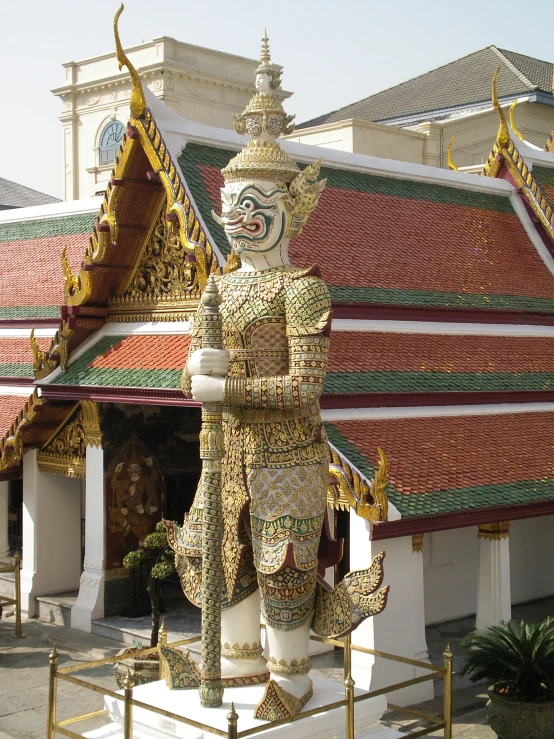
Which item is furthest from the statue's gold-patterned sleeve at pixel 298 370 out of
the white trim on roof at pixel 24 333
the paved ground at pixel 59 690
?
the white trim on roof at pixel 24 333

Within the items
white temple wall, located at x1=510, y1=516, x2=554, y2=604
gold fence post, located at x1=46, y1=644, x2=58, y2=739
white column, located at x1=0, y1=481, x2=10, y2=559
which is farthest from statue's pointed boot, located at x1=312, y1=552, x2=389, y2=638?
white column, located at x1=0, y1=481, x2=10, y2=559

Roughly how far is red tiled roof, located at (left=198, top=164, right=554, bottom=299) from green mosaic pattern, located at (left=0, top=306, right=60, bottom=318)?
14.1 feet

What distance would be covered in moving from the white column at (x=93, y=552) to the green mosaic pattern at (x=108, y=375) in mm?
1013

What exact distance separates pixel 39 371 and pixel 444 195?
19.4 ft

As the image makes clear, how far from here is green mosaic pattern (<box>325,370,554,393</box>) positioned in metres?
11.6

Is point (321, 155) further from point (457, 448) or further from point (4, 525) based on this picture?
point (4, 525)

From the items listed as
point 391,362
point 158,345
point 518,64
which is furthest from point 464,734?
point 518,64

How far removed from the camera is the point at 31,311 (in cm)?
1636

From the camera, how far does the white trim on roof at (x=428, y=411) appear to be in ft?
37.5

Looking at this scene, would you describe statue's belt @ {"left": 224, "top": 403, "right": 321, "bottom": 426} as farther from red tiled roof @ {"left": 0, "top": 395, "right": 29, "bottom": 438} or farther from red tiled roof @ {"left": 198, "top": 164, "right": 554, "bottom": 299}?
red tiled roof @ {"left": 0, "top": 395, "right": 29, "bottom": 438}

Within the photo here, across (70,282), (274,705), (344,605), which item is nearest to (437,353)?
(70,282)

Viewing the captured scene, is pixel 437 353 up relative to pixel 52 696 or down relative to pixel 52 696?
up

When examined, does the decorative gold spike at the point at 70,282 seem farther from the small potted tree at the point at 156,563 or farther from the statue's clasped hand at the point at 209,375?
the statue's clasped hand at the point at 209,375

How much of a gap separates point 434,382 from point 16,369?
603 cm
